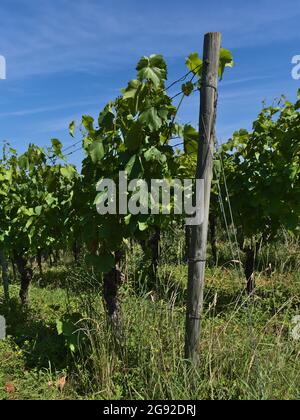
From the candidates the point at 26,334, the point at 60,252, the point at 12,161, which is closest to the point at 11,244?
the point at 12,161

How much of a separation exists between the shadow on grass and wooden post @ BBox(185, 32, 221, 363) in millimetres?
1362

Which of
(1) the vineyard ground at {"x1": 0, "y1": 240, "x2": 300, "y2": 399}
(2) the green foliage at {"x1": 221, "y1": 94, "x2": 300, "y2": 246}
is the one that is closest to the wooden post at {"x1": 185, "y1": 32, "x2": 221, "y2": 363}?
(1) the vineyard ground at {"x1": 0, "y1": 240, "x2": 300, "y2": 399}

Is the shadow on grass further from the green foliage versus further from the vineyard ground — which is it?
the green foliage

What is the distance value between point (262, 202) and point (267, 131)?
1117 mm

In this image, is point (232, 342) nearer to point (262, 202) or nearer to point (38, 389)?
point (38, 389)

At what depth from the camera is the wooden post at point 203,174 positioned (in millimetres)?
2637

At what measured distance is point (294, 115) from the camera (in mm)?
5492

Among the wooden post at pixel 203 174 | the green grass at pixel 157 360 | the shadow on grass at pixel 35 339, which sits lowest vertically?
the shadow on grass at pixel 35 339

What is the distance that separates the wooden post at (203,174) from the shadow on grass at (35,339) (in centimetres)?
136

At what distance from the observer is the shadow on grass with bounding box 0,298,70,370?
12.5 feet

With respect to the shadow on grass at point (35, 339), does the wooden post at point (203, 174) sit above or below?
above

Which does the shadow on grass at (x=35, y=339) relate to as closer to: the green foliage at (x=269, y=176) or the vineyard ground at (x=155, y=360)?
the vineyard ground at (x=155, y=360)

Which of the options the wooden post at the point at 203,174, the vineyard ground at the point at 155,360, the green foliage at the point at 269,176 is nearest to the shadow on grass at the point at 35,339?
the vineyard ground at the point at 155,360

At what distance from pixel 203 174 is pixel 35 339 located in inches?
111
